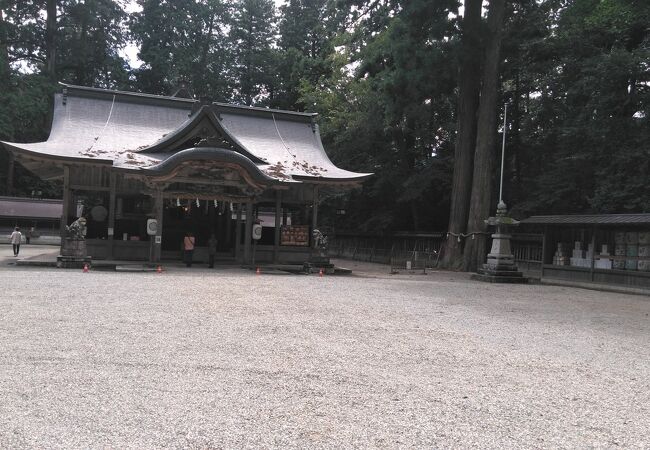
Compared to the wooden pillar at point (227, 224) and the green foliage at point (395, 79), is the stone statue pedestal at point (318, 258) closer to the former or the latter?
the wooden pillar at point (227, 224)

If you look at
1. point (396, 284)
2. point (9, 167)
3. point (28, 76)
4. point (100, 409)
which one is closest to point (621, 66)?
point (396, 284)

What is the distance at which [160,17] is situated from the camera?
40906 millimetres

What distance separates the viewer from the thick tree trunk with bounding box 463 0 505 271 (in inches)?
806

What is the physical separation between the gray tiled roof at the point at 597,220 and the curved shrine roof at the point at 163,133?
6.63 metres

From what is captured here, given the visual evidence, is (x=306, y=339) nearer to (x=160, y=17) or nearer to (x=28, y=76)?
(x=28, y=76)

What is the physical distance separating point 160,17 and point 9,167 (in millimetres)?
16488

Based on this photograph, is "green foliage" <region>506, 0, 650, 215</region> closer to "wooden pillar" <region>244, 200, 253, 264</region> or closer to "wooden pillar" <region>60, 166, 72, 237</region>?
"wooden pillar" <region>244, 200, 253, 264</region>

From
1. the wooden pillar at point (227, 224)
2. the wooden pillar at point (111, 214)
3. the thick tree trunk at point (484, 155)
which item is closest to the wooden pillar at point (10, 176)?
the wooden pillar at point (227, 224)

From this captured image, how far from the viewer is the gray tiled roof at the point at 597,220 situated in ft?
45.8

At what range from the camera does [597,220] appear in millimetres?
15031

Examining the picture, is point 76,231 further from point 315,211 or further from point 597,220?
point 597,220

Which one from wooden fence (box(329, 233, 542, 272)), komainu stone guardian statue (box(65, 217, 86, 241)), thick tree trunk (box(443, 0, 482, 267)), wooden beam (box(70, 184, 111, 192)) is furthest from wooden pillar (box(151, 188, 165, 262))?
thick tree trunk (box(443, 0, 482, 267))

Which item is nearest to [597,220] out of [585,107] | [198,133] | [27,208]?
[585,107]

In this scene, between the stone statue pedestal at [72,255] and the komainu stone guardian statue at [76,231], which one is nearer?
the stone statue pedestal at [72,255]
